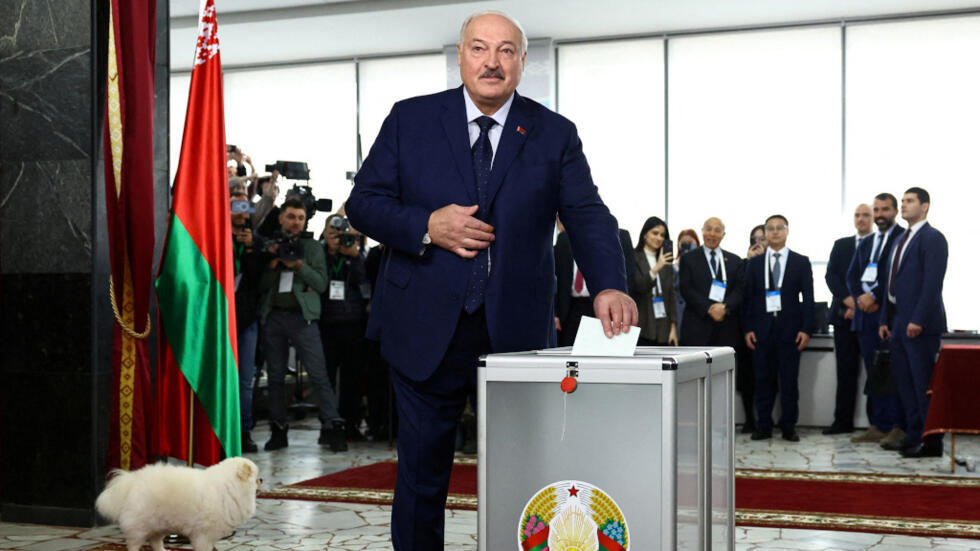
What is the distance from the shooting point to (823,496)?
4551mm

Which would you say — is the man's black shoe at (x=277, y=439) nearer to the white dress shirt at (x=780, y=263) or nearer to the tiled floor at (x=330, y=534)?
the tiled floor at (x=330, y=534)

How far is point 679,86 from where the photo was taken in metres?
10.0

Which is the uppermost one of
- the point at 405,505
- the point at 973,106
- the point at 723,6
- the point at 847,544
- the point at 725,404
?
the point at 723,6

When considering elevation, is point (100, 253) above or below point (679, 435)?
above

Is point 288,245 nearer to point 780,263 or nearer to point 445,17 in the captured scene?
point 780,263

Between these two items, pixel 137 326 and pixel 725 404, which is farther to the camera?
pixel 137 326

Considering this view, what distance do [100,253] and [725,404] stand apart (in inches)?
95.7

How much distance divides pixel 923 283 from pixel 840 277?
138cm

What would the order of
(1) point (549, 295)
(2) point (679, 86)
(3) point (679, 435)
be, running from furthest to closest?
(2) point (679, 86) → (1) point (549, 295) → (3) point (679, 435)

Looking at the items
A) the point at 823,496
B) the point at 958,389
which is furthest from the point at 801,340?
the point at 823,496

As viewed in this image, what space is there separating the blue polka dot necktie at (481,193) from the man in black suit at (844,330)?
5.25 meters

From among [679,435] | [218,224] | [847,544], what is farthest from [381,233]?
[847,544]

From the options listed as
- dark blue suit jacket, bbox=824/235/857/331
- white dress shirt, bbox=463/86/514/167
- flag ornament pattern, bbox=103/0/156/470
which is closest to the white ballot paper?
white dress shirt, bbox=463/86/514/167

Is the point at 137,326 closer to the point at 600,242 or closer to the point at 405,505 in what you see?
the point at 405,505
